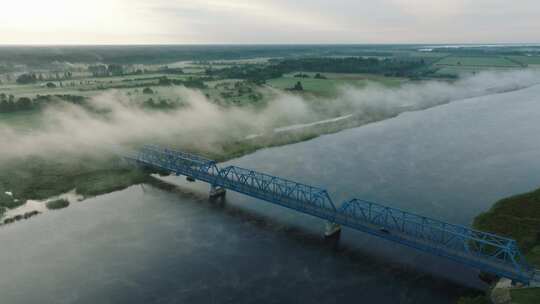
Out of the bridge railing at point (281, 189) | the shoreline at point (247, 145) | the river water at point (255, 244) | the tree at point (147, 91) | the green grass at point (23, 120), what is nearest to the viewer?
the river water at point (255, 244)

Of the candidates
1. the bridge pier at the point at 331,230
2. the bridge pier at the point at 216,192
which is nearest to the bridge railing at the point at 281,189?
the bridge pier at the point at 331,230

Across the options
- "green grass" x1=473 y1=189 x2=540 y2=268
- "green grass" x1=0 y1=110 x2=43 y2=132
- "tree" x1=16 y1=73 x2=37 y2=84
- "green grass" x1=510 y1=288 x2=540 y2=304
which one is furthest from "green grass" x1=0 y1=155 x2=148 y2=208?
"tree" x1=16 y1=73 x2=37 y2=84

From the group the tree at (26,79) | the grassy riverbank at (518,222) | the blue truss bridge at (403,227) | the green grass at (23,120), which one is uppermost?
the tree at (26,79)

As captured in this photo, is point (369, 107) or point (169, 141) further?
point (369, 107)

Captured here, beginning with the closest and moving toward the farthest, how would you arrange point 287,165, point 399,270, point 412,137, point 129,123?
1. point 399,270
2. point 287,165
3. point 412,137
4. point 129,123

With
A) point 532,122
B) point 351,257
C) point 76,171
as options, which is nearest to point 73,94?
point 76,171

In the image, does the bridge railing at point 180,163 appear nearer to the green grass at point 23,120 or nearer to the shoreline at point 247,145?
the shoreline at point 247,145

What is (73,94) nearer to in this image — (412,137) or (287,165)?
(287,165)

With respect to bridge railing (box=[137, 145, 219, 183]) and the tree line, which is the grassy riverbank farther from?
the tree line
